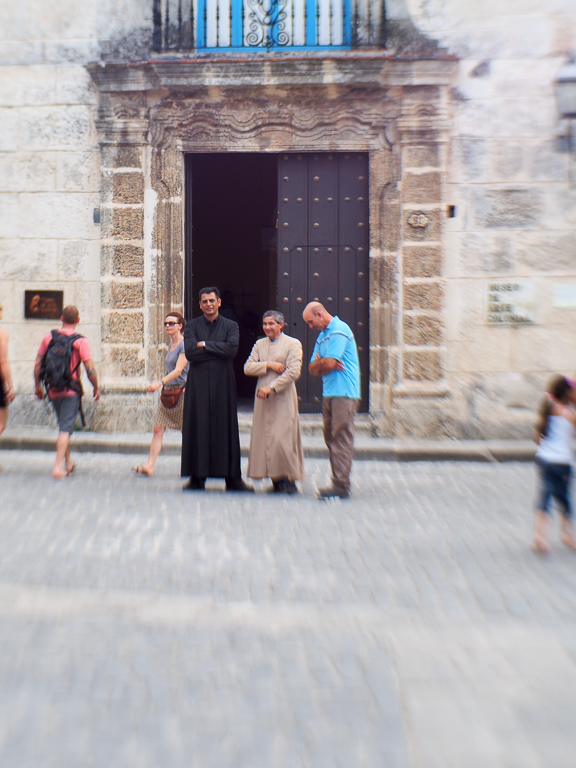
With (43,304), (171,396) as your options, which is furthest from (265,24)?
(171,396)

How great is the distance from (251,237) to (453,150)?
801cm

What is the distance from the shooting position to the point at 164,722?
2.94 meters

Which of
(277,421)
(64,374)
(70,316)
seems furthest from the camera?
(70,316)

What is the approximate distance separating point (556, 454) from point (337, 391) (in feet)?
7.38

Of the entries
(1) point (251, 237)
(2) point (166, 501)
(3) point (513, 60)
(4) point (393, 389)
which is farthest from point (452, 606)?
(1) point (251, 237)

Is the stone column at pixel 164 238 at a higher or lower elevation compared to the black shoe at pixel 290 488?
higher

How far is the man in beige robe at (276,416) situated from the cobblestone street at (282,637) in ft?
2.04

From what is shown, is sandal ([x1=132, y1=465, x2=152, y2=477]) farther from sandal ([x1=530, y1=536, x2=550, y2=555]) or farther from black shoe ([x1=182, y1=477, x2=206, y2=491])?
sandal ([x1=530, y1=536, x2=550, y2=555])

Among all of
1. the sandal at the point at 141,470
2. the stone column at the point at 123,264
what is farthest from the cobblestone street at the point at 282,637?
the stone column at the point at 123,264

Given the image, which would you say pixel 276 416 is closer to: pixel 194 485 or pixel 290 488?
pixel 290 488

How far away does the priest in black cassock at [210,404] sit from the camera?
759 cm

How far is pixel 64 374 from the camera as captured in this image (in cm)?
823

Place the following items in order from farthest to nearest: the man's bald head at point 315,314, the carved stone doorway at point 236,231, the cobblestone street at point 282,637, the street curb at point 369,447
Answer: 1. the carved stone doorway at point 236,231
2. the street curb at point 369,447
3. the man's bald head at point 315,314
4. the cobblestone street at point 282,637

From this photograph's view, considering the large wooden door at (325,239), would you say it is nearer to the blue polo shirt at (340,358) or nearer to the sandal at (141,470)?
the sandal at (141,470)
